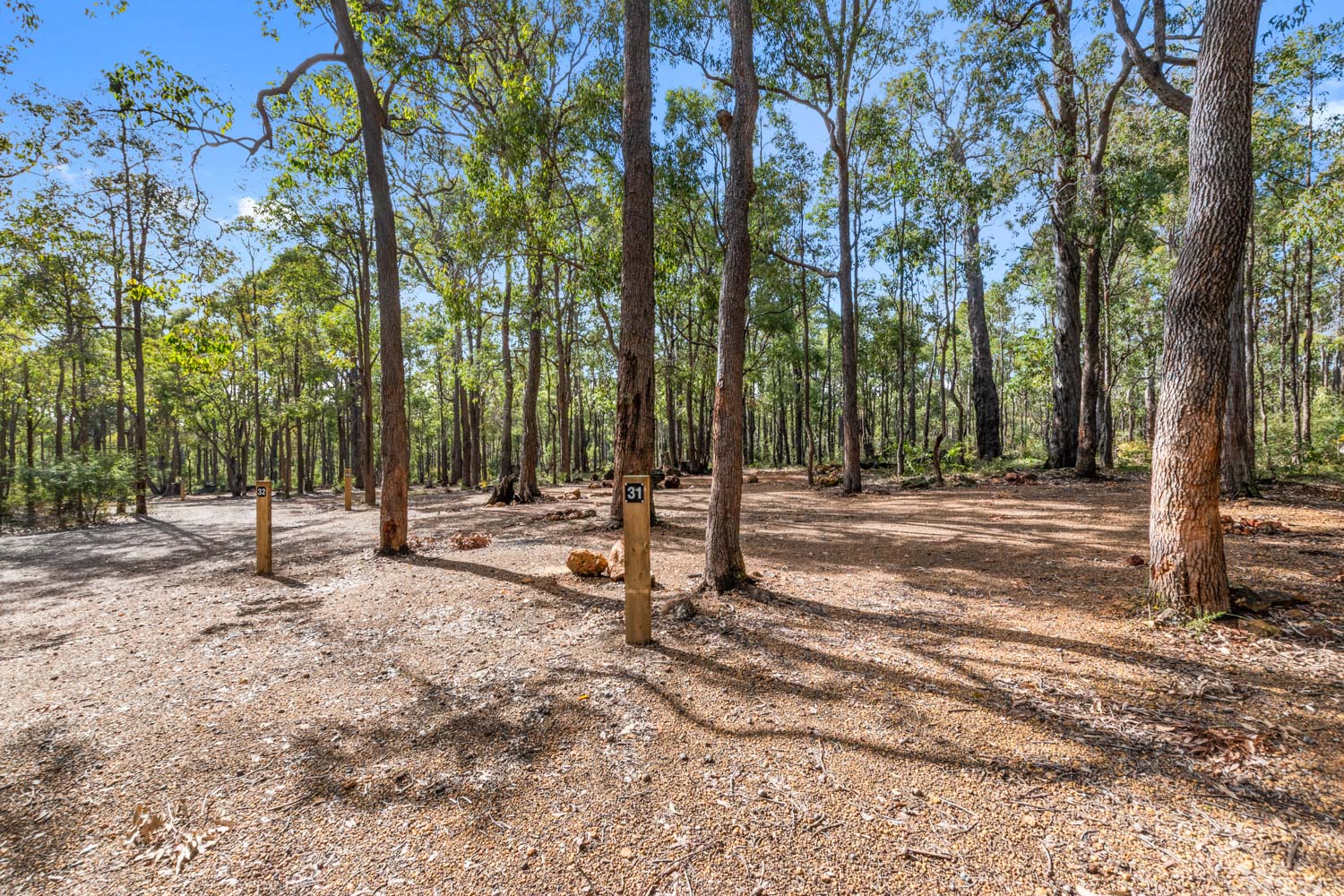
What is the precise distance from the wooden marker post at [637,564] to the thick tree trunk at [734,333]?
1120mm

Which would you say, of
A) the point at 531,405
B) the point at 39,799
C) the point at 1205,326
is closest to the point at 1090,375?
the point at 1205,326

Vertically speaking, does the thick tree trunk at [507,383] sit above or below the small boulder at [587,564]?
above

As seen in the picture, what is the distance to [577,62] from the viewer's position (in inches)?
509

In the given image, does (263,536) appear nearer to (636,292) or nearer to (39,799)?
(39,799)

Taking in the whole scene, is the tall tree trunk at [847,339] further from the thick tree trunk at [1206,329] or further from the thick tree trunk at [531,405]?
the thick tree trunk at [1206,329]

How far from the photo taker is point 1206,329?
147 inches

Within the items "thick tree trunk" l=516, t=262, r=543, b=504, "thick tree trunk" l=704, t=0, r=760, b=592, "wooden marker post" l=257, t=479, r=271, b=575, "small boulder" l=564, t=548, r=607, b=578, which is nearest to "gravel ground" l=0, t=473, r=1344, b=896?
"small boulder" l=564, t=548, r=607, b=578

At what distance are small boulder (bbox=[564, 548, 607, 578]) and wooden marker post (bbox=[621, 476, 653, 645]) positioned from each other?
5.71 feet

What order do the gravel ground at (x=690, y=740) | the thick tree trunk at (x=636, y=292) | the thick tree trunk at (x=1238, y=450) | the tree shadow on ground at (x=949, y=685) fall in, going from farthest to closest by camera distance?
the thick tree trunk at (x=1238, y=450), the thick tree trunk at (x=636, y=292), the tree shadow on ground at (x=949, y=685), the gravel ground at (x=690, y=740)

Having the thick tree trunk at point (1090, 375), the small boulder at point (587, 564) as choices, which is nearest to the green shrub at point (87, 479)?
the small boulder at point (587, 564)

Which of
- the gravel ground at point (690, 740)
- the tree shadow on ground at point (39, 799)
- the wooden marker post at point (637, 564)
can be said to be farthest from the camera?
the wooden marker post at point (637, 564)

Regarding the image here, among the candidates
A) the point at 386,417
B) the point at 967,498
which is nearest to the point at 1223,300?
the point at 967,498

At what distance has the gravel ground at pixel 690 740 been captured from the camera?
185 cm

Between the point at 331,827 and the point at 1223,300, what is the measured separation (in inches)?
244
